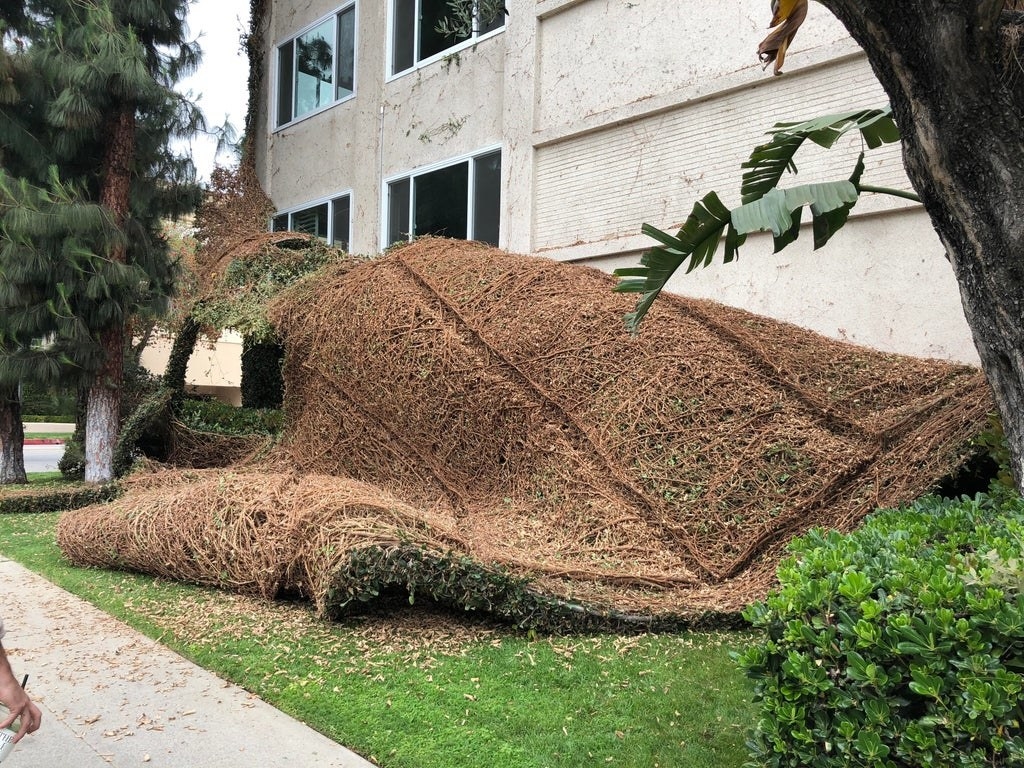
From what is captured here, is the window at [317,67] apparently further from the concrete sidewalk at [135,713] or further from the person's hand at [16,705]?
the person's hand at [16,705]

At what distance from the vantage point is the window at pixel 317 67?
44.1ft

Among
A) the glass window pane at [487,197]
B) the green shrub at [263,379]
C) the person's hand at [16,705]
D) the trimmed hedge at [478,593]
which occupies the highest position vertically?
the glass window pane at [487,197]

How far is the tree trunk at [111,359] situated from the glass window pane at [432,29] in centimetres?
435

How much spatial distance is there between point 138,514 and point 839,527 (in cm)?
516

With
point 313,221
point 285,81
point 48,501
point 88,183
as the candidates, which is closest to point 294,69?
point 285,81

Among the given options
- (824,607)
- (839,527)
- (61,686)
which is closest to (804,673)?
(824,607)

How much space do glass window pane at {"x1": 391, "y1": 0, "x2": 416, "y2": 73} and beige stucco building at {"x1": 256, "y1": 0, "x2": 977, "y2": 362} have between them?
3 cm

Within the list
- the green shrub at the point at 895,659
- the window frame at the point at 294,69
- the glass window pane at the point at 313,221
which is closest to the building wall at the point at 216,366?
the window frame at the point at 294,69

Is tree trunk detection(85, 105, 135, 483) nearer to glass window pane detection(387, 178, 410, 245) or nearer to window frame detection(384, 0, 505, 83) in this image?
glass window pane detection(387, 178, 410, 245)

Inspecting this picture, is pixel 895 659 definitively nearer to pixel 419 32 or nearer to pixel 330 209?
pixel 419 32

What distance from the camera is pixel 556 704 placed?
3.61 meters

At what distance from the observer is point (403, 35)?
12.2 meters

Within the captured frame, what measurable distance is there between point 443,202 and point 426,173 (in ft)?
1.84

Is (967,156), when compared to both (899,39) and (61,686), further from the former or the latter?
(61,686)
